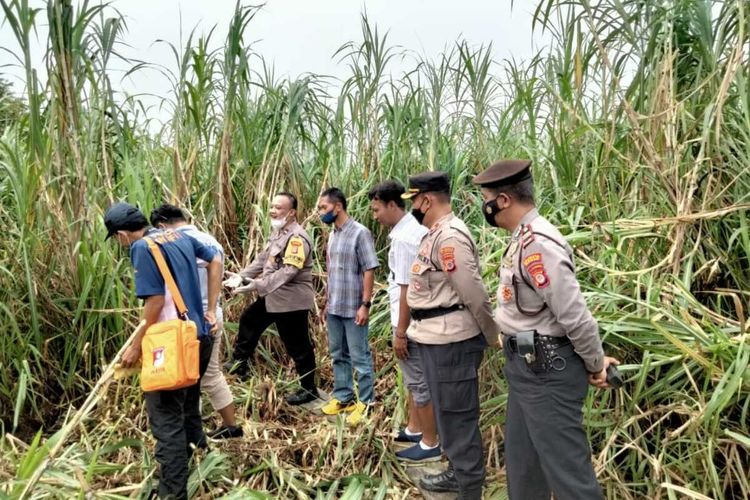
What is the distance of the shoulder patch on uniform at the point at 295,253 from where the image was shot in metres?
3.68

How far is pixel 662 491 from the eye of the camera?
85.8 inches

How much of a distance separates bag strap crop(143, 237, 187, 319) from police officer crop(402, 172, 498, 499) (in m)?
1.08

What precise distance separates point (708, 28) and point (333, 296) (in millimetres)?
2504

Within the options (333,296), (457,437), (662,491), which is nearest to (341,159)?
(333,296)

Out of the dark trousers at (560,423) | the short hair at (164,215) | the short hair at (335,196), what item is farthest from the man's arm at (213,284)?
the dark trousers at (560,423)

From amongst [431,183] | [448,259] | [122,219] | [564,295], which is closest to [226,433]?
[122,219]

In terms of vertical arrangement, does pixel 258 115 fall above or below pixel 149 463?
above

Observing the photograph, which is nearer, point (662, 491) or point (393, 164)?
point (662, 491)

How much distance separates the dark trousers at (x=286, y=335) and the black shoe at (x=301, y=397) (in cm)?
4

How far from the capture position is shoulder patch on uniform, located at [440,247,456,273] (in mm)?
2387

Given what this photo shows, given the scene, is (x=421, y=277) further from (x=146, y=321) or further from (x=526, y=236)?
(x=146, y=321)

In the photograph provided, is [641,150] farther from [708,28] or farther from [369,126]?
[369,126]

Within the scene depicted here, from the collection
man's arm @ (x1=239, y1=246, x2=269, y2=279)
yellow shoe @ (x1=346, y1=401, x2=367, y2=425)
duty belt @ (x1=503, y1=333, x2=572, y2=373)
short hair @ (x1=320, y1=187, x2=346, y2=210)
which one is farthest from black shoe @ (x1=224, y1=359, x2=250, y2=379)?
duty belt @ (x1=503, y1=333, x2=572, y2=373)

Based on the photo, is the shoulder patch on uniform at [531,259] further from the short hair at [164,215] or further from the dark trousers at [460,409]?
the short hair at [164,215]
